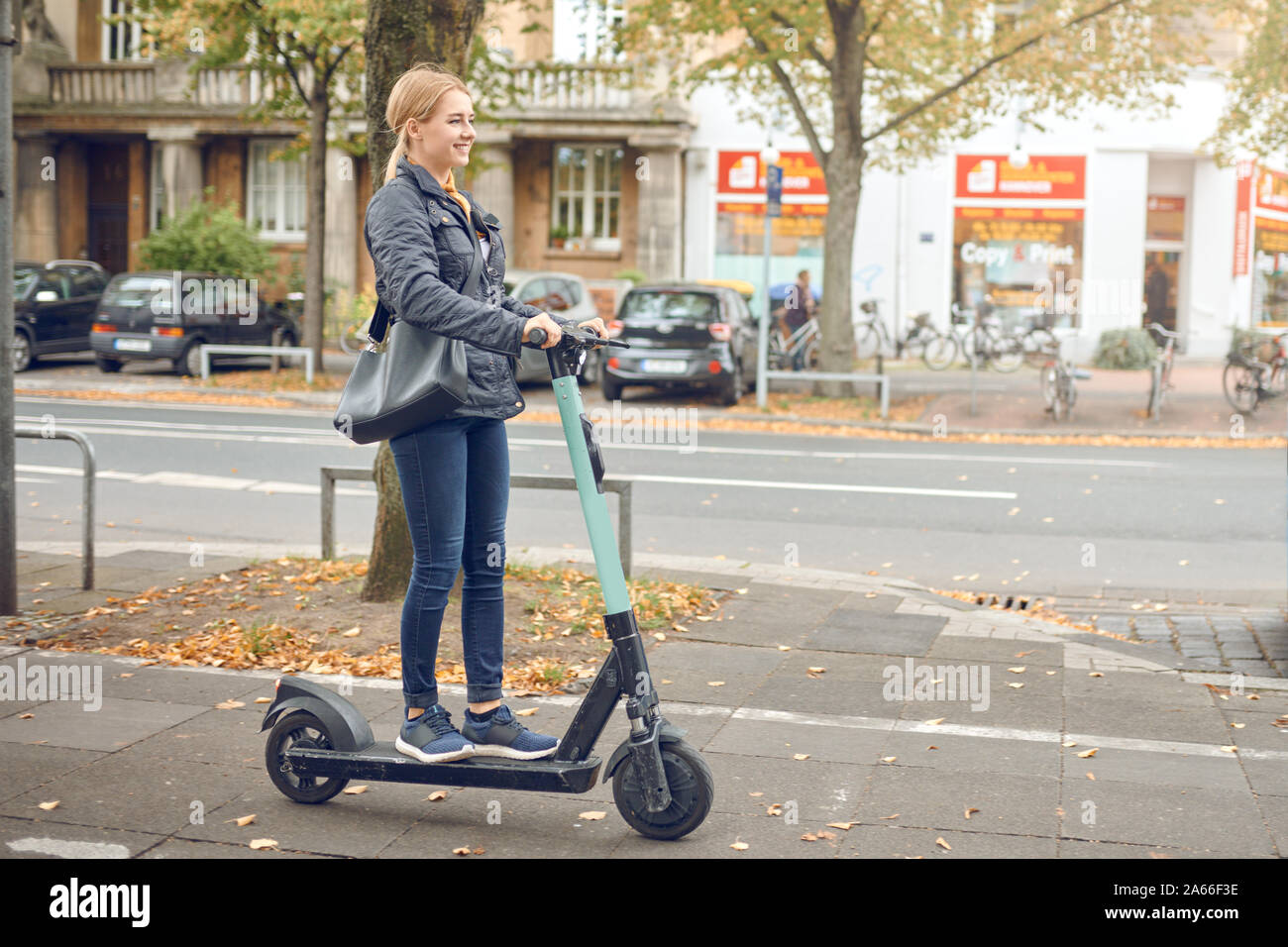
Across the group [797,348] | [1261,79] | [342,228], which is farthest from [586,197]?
[1261,79]

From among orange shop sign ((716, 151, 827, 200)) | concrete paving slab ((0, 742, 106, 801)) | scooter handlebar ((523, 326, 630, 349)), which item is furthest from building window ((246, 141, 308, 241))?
scooter handlebar ((523, 326, 630, 349))

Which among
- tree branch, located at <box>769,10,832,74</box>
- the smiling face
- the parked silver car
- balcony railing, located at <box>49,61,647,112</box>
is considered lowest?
the parked silver car

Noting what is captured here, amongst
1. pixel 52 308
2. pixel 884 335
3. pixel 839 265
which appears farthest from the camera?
pixel 884 335

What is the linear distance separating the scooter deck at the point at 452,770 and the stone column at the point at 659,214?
87.5 feet

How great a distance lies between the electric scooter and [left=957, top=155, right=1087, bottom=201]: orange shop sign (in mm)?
27339

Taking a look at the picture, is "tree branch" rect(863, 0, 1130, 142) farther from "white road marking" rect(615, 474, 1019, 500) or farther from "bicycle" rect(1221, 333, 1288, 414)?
"white road marking" rect(615, 474, 1019, 500)

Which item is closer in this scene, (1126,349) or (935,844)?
(935,844)

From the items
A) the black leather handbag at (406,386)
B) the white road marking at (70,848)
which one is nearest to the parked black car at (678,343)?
the black leather handbag at (406,386)

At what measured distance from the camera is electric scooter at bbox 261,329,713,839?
3.85 m

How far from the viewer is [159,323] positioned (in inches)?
863

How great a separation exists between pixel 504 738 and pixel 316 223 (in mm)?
18948

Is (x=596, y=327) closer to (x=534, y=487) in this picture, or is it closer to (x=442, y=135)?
(x=442, y=135)

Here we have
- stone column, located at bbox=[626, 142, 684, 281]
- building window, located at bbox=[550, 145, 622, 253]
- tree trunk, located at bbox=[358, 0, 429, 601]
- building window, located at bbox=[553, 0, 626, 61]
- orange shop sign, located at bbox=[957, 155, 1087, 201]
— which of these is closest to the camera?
tree trunk, located at bbox=[358, 0, 429, 601]

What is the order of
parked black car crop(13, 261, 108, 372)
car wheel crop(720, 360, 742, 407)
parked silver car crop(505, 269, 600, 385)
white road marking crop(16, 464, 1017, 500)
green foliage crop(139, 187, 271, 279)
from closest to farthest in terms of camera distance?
white road marking crop(16, 464, 1017, 500) → car wheel crop(720, 360, 742, 407) → parked silver car crop(505, 269, 600, 385) → parked black car crop(13, 261, 108, 372) → green foliage crop(139, 187, 271, 279)
